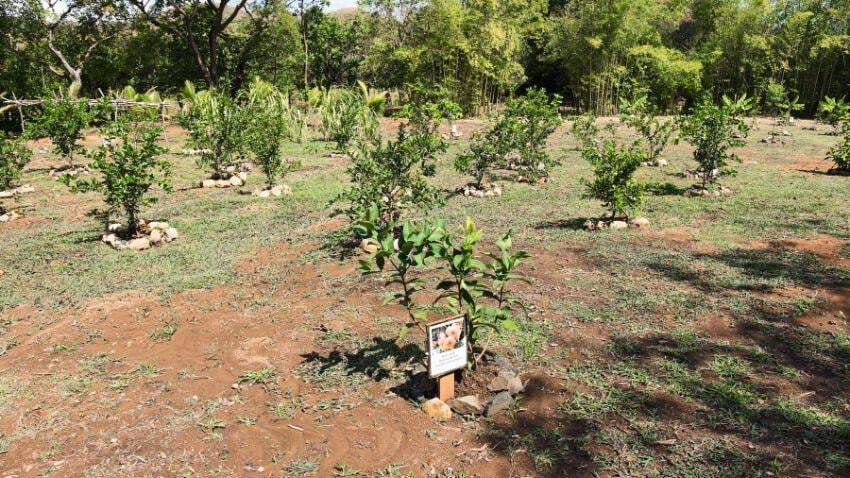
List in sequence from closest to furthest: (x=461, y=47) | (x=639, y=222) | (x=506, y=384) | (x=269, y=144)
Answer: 1. (x=506, y=384)
2. (x=639, y=222)
3. (x=269, y=144)
4. (x=461, y=47)

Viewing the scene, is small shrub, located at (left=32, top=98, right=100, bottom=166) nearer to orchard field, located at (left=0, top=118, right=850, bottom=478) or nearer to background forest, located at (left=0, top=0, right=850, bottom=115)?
orchard field, located at (left=0, top=118, right=850, bottom=478)

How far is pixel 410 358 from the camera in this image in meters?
3.72

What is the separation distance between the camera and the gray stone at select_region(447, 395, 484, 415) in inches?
123

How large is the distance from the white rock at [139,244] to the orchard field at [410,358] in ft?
0.65

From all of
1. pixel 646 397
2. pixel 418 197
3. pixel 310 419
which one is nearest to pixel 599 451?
pixel 646 397

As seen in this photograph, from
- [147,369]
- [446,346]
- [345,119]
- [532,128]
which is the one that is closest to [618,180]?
[532,128]

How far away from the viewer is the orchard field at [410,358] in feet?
9.39

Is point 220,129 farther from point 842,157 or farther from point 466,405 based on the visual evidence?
point 842,157

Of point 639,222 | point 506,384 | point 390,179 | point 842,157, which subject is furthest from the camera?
point 842,157

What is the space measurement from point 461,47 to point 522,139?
9754 millimetres

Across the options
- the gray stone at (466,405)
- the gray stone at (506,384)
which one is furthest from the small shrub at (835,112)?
the gray stone at (466,405)

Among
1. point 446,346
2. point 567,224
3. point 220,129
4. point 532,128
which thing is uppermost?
point 532,128

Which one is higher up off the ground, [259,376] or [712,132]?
[712,132]

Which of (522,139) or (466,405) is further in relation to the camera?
(522,139)
